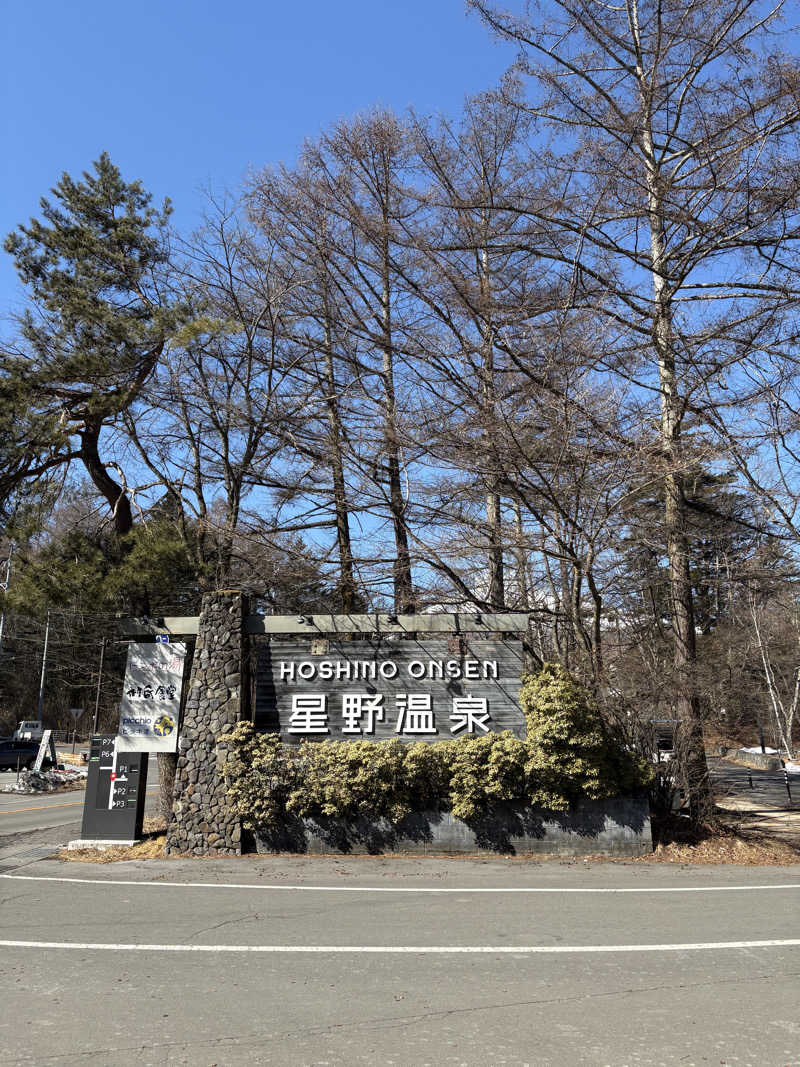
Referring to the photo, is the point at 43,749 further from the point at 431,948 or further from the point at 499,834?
the point at 431,948

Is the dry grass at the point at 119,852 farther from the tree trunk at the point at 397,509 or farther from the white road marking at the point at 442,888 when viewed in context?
the tree trunk at the point at 397,509

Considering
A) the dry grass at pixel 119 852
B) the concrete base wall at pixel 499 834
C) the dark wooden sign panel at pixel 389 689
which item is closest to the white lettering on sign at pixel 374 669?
the dark wooden sign panel at pixel 389 689

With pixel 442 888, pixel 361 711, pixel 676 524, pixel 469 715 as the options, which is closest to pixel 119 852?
pixel 361 711

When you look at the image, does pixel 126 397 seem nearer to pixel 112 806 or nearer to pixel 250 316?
pixel 250 316

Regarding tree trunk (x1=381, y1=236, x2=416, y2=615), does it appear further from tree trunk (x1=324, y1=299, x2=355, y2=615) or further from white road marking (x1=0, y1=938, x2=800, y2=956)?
white road marking (x1=0, y1=938, x2=800, y2=956)

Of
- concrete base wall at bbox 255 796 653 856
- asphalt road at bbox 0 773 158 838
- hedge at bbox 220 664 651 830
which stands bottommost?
asphalt road at bbox 0 773 158 838

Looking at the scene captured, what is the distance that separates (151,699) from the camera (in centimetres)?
1282

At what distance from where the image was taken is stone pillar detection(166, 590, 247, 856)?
11.6 meters

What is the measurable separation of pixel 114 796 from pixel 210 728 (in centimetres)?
234

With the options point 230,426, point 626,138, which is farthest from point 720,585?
point 230,426

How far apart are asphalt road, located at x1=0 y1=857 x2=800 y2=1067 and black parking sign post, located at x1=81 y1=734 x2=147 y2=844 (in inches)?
106

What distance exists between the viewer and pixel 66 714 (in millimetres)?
61875

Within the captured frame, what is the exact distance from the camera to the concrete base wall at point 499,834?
11.3m

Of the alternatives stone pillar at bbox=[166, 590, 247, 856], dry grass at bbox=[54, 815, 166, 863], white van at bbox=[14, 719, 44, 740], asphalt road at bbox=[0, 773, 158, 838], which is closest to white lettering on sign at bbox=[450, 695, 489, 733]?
stone pillar at bbox=[166, 590, 247, 856]
